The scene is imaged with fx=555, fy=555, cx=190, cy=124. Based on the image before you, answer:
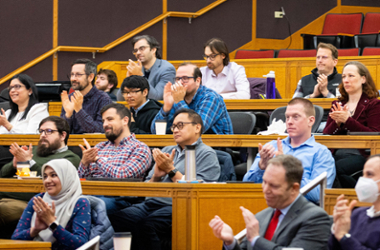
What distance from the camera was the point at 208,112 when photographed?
130 inches

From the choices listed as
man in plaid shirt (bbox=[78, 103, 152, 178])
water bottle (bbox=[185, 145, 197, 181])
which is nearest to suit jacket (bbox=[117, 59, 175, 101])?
man in plaid shirt (bbox=[78, 103, 152, 178])

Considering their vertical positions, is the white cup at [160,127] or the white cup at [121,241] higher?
the white cup at [160,127]

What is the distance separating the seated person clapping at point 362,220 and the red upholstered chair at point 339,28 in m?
4.64

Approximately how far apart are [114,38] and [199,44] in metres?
1.13

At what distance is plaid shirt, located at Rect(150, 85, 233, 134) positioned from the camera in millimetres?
3301

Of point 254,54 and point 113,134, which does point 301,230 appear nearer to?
point 113,134

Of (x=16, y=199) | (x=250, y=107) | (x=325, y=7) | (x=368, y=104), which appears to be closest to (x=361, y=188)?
(x=368, y=104)

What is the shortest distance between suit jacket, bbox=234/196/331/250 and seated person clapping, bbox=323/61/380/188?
3.60 ft

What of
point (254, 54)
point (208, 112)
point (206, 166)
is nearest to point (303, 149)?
point (206, 166)

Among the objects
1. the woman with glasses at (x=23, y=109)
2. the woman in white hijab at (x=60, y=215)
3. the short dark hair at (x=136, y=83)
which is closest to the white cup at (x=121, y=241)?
the woman in white hijab at (x=60, y=215)

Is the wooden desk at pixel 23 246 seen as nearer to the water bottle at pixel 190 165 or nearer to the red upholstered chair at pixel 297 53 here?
the water bottle at pixel 190 165

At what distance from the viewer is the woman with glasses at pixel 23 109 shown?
3816mm

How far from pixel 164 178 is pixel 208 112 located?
64cm

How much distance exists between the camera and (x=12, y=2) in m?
6.25
